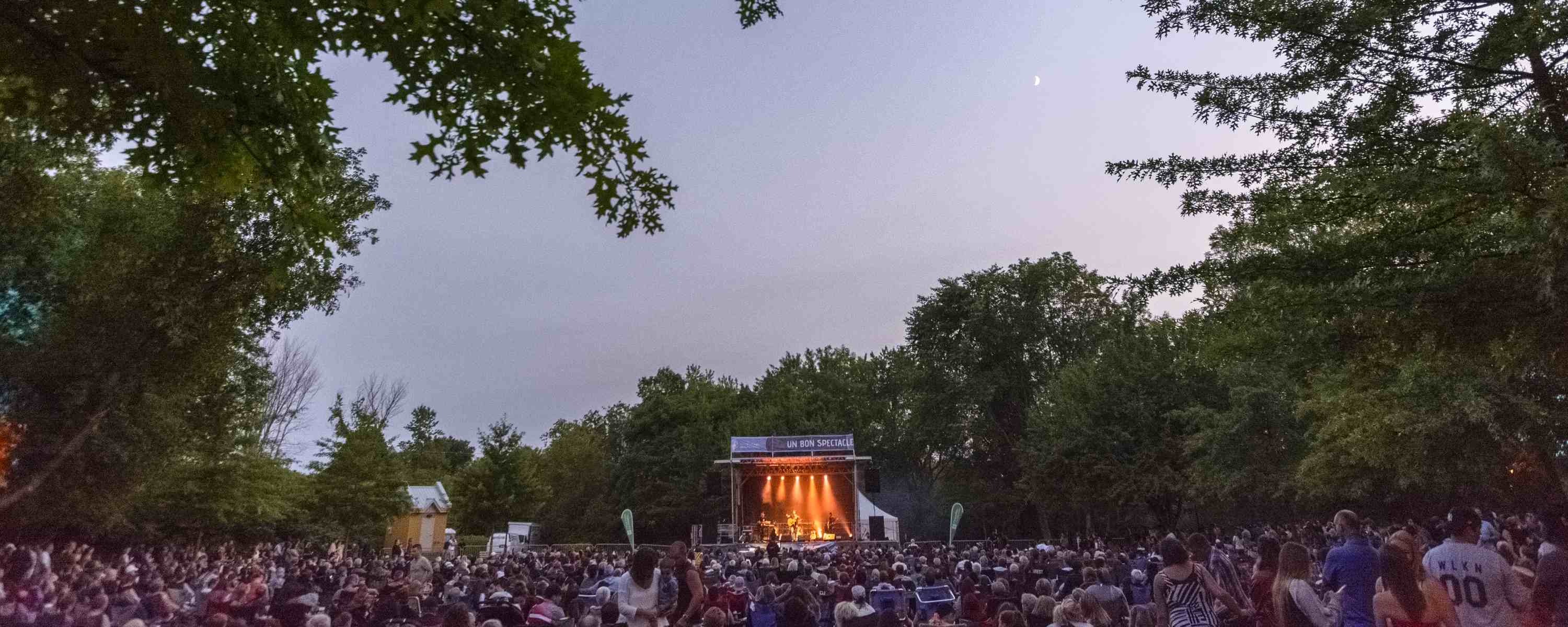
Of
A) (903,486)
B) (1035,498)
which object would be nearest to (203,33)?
(1035,498)

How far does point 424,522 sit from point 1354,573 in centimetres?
4001

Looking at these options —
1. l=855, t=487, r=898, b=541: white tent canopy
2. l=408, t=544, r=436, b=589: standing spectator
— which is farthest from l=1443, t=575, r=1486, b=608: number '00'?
l=855, t=487, r=898, b=541: white tent canopy

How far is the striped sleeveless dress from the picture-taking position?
5.13 metres

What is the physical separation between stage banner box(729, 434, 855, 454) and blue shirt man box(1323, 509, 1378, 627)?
2400 cm

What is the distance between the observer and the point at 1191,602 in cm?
518

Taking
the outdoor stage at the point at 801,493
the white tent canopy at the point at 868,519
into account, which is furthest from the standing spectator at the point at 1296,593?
the white tent canopy at the point at 868,519

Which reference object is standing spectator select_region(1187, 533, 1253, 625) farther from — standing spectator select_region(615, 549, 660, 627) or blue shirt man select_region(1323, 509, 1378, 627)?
standing spectator select_region(615, 549, 660, 627)

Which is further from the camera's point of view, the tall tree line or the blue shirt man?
the blue shirt man

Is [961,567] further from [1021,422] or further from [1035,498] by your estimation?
[1021,422]

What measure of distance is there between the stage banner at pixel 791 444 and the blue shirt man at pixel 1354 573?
24.0m

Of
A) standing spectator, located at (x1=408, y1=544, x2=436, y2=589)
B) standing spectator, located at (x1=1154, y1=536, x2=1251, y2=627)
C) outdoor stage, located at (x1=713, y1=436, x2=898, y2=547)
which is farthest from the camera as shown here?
→ outdoor stage, located at (x1=713, y1=436, x2=898, y2=547)

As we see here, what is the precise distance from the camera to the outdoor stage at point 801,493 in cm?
3036

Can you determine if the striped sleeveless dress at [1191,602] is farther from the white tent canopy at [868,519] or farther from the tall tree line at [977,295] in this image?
the white tent canopy at [868,519]

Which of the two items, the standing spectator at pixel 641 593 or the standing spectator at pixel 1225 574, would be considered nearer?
the standing spectator at pixel 1225 574
